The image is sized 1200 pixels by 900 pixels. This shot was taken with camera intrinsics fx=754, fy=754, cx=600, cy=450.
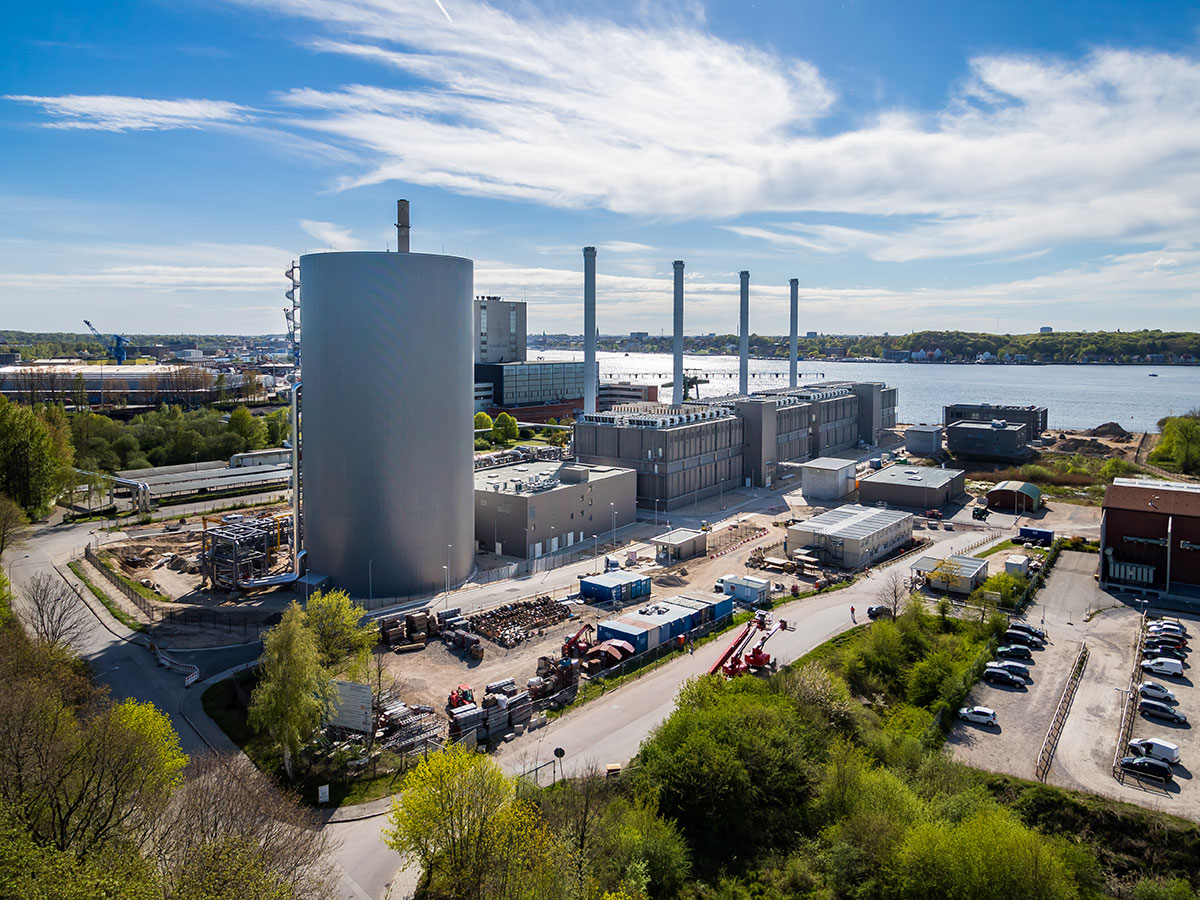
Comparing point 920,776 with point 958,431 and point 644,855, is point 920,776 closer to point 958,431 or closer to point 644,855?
point 644,855

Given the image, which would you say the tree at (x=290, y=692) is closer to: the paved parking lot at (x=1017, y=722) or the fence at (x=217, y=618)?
the fence at (x=217, y=618)

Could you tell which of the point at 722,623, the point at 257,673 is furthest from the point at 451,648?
the point at 722,623

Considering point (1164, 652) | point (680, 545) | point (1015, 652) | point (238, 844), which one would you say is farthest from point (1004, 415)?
point (238, 844)

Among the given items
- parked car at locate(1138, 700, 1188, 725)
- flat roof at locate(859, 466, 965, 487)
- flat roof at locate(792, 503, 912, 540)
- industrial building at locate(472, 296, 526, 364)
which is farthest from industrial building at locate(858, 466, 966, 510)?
industrial building at locate(472, 296, 526, 364)

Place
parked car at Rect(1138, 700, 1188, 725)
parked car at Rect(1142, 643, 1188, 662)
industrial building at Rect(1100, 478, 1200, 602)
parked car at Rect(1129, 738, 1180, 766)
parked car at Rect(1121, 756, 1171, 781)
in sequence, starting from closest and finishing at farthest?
parked car at Rect(1121, 756, 1171, 781), parked car at Rect(1129, 738, 1180, 766), parked car at Rect(1138, 700, 1188, 725), parked car at Rect(1142, 643, 1188, 662), industrial building at Rect(1100, 478, 1200, 602)

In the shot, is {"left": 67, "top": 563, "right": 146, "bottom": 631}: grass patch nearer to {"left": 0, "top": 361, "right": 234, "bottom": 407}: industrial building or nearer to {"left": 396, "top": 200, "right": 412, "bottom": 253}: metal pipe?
{"left": 396, "top": 200, "right": 412, "bottom": 253}: metal pipe

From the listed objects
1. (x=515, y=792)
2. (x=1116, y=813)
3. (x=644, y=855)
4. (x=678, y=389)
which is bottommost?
(x=1116, y=813)
